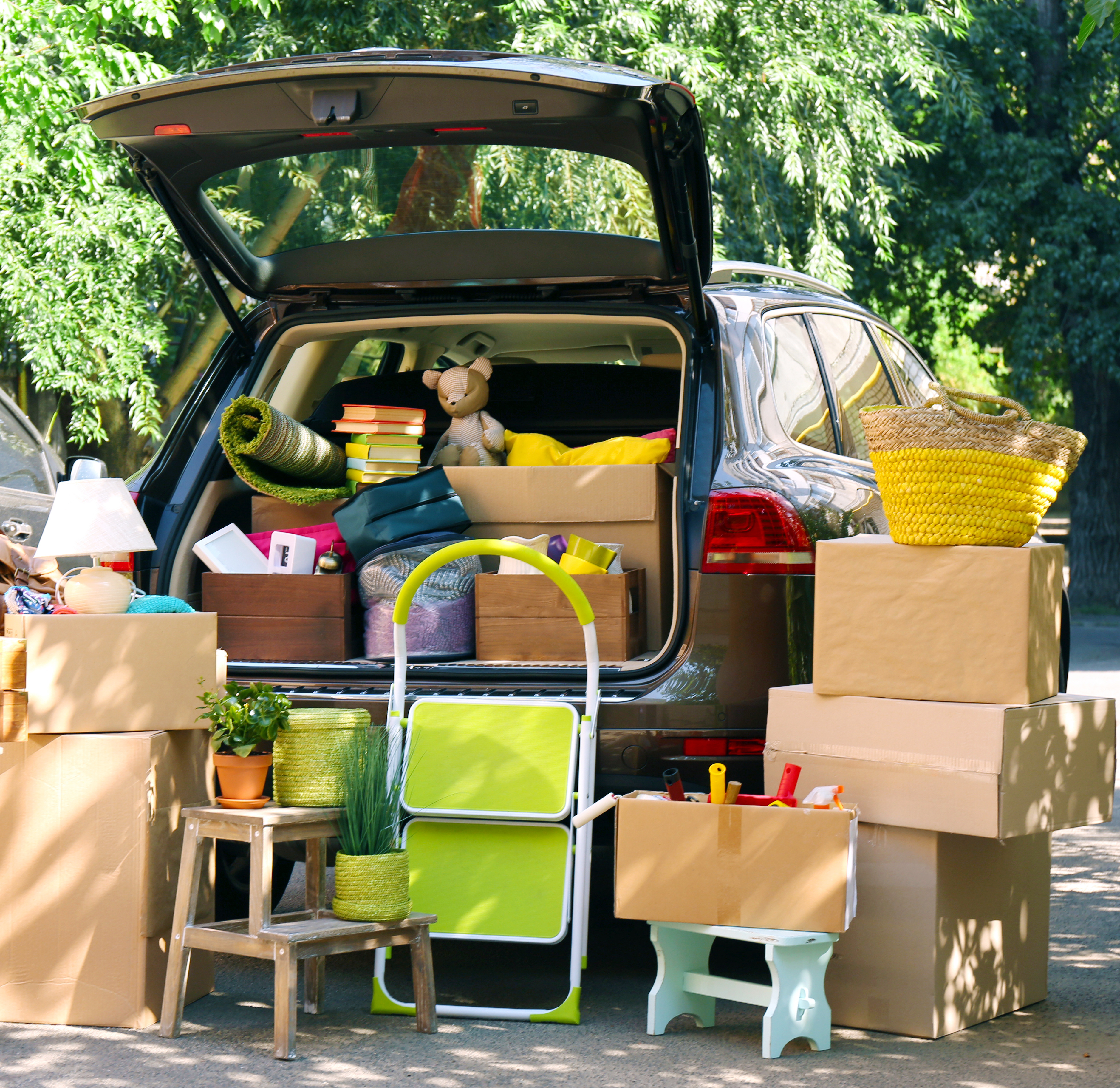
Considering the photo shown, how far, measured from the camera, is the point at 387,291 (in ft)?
15.2

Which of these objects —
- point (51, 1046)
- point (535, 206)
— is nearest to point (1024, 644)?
point (535, 206)

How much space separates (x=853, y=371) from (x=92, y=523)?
8.32 feet

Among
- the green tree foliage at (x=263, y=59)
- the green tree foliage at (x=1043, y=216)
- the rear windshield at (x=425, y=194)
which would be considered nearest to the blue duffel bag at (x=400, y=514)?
the rear windshield at (x=425, y=194)

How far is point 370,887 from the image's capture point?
3475mm

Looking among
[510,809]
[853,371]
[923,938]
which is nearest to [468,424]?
[853,371]

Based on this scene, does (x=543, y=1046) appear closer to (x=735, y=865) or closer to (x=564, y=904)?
(x=564, y=904)

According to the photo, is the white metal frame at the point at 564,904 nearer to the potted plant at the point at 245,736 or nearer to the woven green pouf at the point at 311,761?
the woven green pouf at the point at 311,761

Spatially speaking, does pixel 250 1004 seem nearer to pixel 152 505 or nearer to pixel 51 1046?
pixel 51 1046

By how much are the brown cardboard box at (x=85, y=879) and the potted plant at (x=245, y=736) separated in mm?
144

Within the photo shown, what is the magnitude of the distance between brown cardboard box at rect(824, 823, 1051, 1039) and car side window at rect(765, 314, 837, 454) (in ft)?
3.96

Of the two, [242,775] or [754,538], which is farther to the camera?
[754,538]

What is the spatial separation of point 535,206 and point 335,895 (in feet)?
7.08

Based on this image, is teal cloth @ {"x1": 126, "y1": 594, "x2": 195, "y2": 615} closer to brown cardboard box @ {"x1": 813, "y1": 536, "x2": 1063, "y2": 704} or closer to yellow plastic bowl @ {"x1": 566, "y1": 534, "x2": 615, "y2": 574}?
yellow plastic bowl @ {"x1": 566, "y1": 534, "x2": 615, "y2": 574}

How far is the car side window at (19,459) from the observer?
5.48 m
